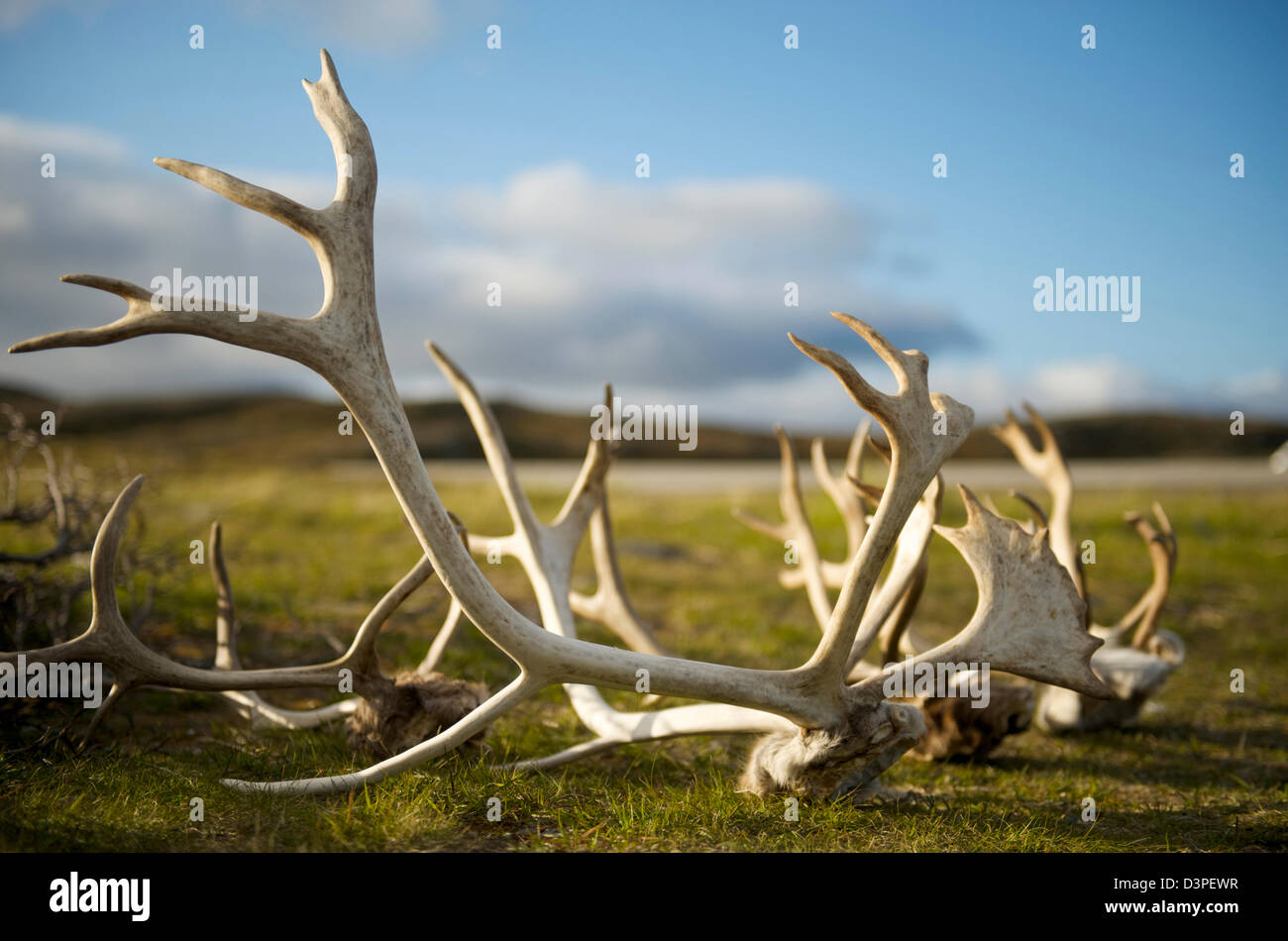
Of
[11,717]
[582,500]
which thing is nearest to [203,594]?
[11,717]

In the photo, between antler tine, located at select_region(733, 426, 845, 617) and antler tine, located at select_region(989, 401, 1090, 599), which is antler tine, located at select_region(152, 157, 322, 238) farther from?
antler tine, located at select_region(989, 401, 1090, 599)

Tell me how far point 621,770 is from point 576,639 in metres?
0.87

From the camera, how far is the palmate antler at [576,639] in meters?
2.60

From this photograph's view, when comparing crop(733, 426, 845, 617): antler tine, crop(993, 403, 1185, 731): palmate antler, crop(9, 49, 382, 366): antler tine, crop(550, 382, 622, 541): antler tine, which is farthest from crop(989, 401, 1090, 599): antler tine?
crop(9, 49, 382, 366): antler tine

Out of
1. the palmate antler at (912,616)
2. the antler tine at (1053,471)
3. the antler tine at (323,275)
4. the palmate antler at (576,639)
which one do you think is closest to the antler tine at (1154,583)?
the antler tine at (1053,471)

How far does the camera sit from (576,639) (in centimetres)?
301

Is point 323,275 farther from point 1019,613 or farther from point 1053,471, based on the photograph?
point 1053,471

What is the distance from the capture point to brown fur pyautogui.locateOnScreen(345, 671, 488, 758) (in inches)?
129

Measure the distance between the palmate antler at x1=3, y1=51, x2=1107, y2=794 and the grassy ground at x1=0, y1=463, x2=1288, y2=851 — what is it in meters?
0.23

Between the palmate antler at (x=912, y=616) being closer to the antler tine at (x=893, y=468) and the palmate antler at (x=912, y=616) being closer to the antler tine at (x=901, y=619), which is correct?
the antler tine at (x=901, y=619)
